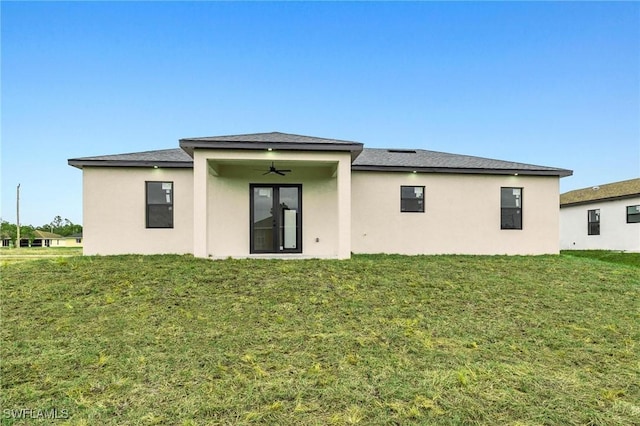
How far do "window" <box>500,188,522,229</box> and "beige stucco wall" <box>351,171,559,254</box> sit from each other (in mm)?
168

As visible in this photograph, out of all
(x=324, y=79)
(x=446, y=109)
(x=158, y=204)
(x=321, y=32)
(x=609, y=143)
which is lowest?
(x=158, y=204)

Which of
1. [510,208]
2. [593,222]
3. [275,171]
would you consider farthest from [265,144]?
[593,222]

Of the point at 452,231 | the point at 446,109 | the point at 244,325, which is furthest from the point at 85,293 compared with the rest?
the point at 446,109

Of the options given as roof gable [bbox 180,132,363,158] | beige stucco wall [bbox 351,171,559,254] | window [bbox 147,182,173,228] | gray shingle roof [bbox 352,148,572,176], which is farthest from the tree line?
beige stucco wall [bbox 351,171,559,254]

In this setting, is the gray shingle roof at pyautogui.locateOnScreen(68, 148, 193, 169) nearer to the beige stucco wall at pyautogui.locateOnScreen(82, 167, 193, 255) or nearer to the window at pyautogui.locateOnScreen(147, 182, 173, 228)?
the beige stucco wall at pyautogui.locateOnScreen(82, 167, 193, 255)

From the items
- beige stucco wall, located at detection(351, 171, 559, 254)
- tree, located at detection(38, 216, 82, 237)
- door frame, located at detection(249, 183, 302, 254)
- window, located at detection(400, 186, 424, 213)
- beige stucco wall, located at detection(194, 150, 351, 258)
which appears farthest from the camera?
tree, located at detection(38, 216, 82, 237)

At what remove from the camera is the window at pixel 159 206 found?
36.6ft

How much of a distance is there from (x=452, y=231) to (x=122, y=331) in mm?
10215

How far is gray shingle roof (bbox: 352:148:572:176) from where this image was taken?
11.8 m

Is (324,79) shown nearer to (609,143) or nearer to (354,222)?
(354,222)

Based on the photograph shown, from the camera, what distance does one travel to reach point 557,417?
3266 mm

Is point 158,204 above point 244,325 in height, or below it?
above

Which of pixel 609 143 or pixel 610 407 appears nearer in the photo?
pixel 610 407

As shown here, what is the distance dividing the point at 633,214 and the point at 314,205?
55.4 feet
